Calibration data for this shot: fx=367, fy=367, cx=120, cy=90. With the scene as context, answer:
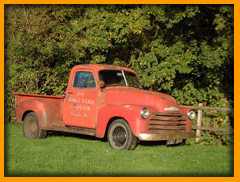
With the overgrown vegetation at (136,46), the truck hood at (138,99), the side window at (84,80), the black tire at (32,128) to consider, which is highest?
the overgrown vegetation at (136,46)

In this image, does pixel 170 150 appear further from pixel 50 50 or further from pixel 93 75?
pixel 50 50

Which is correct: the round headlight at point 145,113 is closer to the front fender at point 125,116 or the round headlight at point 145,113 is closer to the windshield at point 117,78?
the front fender at point 125,116

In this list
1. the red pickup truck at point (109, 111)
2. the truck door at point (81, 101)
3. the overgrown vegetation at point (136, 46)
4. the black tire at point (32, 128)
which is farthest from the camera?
the overgrown vegetation at point (136, 46)

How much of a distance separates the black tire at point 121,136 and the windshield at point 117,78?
1.43 meters

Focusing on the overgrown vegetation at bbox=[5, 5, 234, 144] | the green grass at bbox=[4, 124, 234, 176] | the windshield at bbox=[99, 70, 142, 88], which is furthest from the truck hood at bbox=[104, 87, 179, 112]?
the overgrown vegetation at bbox=[5, 5, 234, 144]

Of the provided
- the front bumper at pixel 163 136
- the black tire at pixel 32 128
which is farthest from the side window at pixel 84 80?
the front bumper at pixel 163 136

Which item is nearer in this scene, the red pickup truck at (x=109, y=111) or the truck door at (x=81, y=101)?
the red pickup truck at (x=109, y=111)

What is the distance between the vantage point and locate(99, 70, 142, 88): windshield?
34.2 feet

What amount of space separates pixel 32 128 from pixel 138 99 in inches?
152

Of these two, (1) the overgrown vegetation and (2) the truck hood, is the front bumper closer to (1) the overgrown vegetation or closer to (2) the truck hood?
(2) the truck hood

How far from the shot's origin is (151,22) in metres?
13.8

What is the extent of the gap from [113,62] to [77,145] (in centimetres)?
512

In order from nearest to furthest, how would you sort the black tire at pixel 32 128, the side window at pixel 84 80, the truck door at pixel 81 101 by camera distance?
the truck door at pixel 81 101 → the side window at pixel 84 80 → the black tire at pixel 32 128

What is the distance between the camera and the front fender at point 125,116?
8.84 meters
